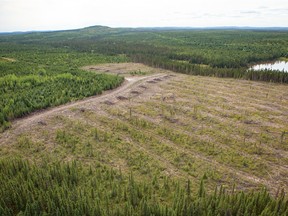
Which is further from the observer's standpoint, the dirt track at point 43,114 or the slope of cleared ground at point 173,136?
the dirt track at point 43,114

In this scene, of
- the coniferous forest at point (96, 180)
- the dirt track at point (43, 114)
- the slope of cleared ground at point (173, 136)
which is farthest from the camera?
the dirt track at point (43, 114)

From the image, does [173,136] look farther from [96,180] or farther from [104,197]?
[104,197]

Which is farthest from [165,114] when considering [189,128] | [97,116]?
[97,116]

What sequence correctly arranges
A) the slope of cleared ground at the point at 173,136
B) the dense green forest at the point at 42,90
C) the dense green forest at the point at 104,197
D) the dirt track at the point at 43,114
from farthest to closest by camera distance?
1. the dense green forest at the point at 42,90
2. the dirt track at the point at 43,114
3. the slope of cleared ground at the point at 173,136
4. the dense green forest at the point at 104,197

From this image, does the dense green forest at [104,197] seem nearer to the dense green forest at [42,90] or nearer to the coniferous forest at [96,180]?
the coniferous forest at [96,180]

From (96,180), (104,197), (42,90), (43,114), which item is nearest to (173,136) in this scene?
(96,180)

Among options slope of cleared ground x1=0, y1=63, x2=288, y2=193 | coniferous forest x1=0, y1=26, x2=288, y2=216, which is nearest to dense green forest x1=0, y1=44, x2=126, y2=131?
coniferous forest x1=0, y1=26, x2=288, y2=216

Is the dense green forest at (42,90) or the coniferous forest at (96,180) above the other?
the dense green forest at (42,90)

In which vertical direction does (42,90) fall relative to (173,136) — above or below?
above

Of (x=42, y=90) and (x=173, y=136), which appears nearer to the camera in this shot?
(x=173, y=136)

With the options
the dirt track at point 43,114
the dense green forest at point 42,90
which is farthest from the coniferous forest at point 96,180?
the dirt track at point 43,114
